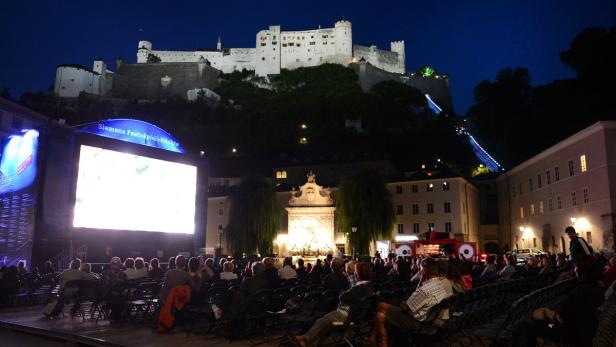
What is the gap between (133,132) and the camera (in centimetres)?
2591

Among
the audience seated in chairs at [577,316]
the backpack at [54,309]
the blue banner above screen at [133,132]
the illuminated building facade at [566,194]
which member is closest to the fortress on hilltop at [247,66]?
the illuminated building facade at [566,194]

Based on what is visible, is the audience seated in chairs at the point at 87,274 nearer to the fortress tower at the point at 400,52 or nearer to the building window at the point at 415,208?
the building window at the point at 415,208

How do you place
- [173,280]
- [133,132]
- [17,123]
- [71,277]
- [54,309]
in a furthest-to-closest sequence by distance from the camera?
[17,123], [133,132], [71,277], [54,309], [173,280]

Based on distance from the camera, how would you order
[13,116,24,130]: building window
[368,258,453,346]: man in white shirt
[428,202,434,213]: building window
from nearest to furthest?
[368,258,453,346]: man in white shirt
[13,116,24,130]: building window
[428,202,434,213]: building window

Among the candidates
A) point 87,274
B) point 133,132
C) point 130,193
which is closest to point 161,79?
point 133,132

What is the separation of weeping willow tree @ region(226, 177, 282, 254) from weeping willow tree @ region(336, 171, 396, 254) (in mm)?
5455

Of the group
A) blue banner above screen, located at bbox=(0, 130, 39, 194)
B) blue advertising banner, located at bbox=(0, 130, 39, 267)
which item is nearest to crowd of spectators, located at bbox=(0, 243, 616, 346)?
blue advertising banner, located at bbox=(0, 130, 39, 267)

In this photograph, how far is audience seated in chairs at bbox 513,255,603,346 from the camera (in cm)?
442

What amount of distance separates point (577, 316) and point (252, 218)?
35.0 meters

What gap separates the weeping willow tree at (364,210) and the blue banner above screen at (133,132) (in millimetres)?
15112

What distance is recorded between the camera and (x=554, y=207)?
108ft

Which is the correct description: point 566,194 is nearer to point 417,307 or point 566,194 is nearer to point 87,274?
point 417,307

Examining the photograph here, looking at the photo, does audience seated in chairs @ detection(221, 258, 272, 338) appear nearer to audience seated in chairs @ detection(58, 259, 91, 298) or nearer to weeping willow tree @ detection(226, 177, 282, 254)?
audience seated in chairs @ detection(58, 259, 91, 298)

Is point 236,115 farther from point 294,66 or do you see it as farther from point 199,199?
point 199,199
